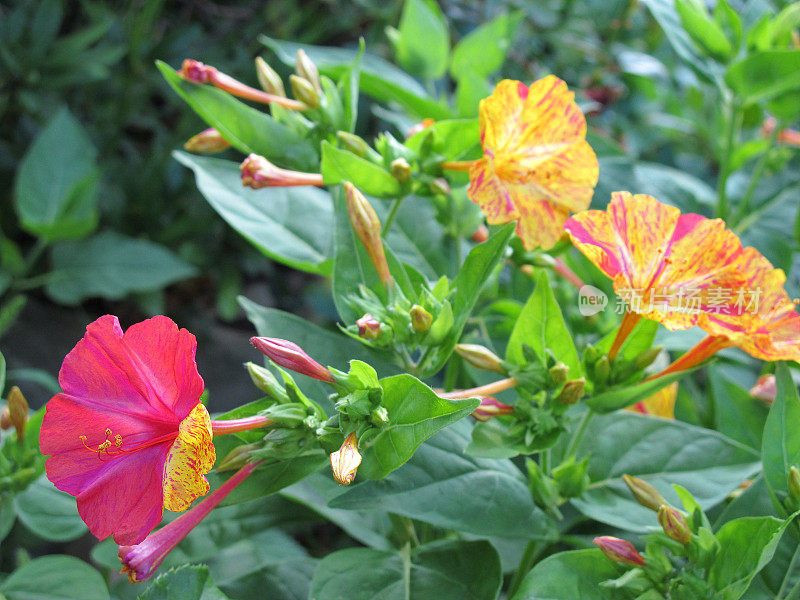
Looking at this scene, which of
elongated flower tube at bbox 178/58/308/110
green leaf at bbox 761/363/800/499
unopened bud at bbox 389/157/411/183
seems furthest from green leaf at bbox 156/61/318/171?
green leaf at bbox 761/363/800/499

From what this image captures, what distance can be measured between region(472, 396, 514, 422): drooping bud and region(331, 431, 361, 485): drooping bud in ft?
0.48

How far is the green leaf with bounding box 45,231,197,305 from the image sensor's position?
1651 mm

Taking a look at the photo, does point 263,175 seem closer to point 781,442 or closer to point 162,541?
point 162,541

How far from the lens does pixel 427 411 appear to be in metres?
0.55

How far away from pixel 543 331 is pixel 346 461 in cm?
28

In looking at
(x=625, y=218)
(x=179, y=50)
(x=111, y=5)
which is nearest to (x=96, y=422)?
(x=625, y=218)

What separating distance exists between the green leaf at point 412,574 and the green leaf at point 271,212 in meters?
0.34

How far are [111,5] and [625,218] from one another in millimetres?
1755

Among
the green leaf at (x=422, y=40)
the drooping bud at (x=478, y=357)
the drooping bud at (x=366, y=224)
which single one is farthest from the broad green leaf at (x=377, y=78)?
the drooping bud at (x=478, y=357)

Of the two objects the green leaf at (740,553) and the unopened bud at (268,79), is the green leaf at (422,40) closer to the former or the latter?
the unopened bud at (268,79)

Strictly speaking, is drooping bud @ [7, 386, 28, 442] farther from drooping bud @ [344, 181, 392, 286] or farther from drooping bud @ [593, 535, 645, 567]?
drooping bud @ [593, 535, 645, 567]

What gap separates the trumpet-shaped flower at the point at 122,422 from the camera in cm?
55

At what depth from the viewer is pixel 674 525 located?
0.62 meters

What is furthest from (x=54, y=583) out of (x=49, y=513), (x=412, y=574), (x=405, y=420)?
(x=405, y=420)
